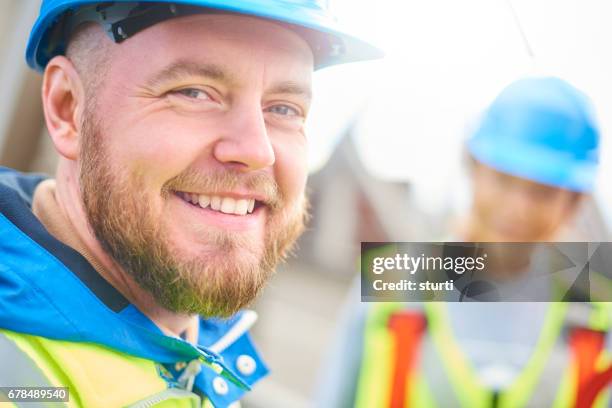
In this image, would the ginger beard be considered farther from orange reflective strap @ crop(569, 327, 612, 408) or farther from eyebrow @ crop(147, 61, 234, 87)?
orange reflective strap @ crop(569, 327, 612, 408)

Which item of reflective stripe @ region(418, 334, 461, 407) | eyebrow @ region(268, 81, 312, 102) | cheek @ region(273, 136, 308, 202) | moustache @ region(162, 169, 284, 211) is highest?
eyebrow @ region(268, 81, 312, 102)

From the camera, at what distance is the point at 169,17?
821 millimetres

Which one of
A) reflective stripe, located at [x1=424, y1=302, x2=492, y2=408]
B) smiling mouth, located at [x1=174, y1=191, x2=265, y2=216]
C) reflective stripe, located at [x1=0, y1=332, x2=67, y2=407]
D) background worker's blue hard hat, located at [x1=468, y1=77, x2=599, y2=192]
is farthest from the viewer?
reflective stripe, located at [x1=424, y1=302, x2=492, y2=408]

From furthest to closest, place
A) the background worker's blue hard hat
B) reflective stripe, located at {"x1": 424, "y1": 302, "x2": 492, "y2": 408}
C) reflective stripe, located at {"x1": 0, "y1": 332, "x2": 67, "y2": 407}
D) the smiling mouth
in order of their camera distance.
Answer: reflective stripe, located at {"x1": 424, "y1": 302, "x2": 492, "y2": 408}
the background worker's blue hard hat
the smiling mouth
reflective stripe, located at {"x1": 0, "y1": 332, "x2": 67, "y2": 407}

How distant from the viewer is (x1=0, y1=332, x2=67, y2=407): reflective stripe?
0.73 m

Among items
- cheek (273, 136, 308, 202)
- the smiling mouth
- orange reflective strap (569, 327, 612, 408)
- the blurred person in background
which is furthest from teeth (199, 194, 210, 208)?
orange reflective strap (569, 327, 612, 408)

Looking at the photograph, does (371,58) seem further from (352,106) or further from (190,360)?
(190,360)

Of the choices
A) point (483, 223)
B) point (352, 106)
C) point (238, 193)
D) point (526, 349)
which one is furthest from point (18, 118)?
point (526, 349)

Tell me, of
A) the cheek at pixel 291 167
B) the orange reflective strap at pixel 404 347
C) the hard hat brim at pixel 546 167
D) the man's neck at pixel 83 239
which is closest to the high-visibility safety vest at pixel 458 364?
the orange reflective strap at pixel 404 347

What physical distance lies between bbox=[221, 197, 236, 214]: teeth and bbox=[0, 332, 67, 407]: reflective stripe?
291 mm

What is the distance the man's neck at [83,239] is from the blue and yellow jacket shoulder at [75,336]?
0.05 meters

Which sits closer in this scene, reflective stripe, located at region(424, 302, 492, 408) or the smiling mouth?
the smiling mouth

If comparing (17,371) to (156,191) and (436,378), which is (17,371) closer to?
(156,191)

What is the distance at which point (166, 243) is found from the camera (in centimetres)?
82
